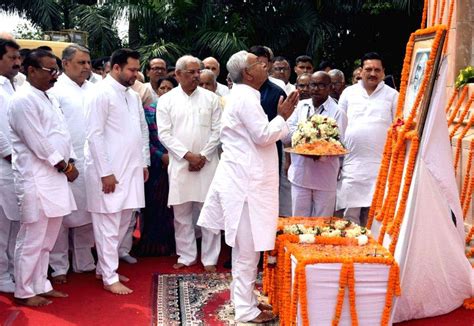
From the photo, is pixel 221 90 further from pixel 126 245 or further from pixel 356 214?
pixel 356 214

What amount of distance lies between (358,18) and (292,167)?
12482 millimetres

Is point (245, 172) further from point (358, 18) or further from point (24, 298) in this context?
point (358, 18)

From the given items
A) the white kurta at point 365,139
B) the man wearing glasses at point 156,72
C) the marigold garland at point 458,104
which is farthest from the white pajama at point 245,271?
the man wearing glasses at point 156,72

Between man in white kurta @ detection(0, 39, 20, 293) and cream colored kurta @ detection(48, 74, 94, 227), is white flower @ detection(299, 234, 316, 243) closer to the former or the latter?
cream colored kurta @ detection(48, 74, 94, 227)

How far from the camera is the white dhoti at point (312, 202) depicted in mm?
5438

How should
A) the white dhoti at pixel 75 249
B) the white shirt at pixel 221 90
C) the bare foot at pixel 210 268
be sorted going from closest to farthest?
the white dhoti at pixel 75 249 → the bare foot at pixel 210 268 → the white shirt at pixel 221 90

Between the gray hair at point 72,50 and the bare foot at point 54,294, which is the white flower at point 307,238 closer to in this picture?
the bare foot at point 54,294

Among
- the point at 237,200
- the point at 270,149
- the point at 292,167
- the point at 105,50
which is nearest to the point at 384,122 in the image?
the point at 292,167

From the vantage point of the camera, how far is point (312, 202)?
5.55 m

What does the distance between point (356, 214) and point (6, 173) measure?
3168mm

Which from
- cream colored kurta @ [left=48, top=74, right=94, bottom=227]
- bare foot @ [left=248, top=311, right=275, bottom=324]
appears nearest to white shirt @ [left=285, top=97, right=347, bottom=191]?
bare foot @ [left=248, top=311, right=275, bottom=324]

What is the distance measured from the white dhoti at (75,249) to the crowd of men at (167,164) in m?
0.01

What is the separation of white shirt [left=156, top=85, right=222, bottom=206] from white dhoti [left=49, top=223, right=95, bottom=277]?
856 millimetres

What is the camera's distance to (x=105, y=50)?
619 inches
